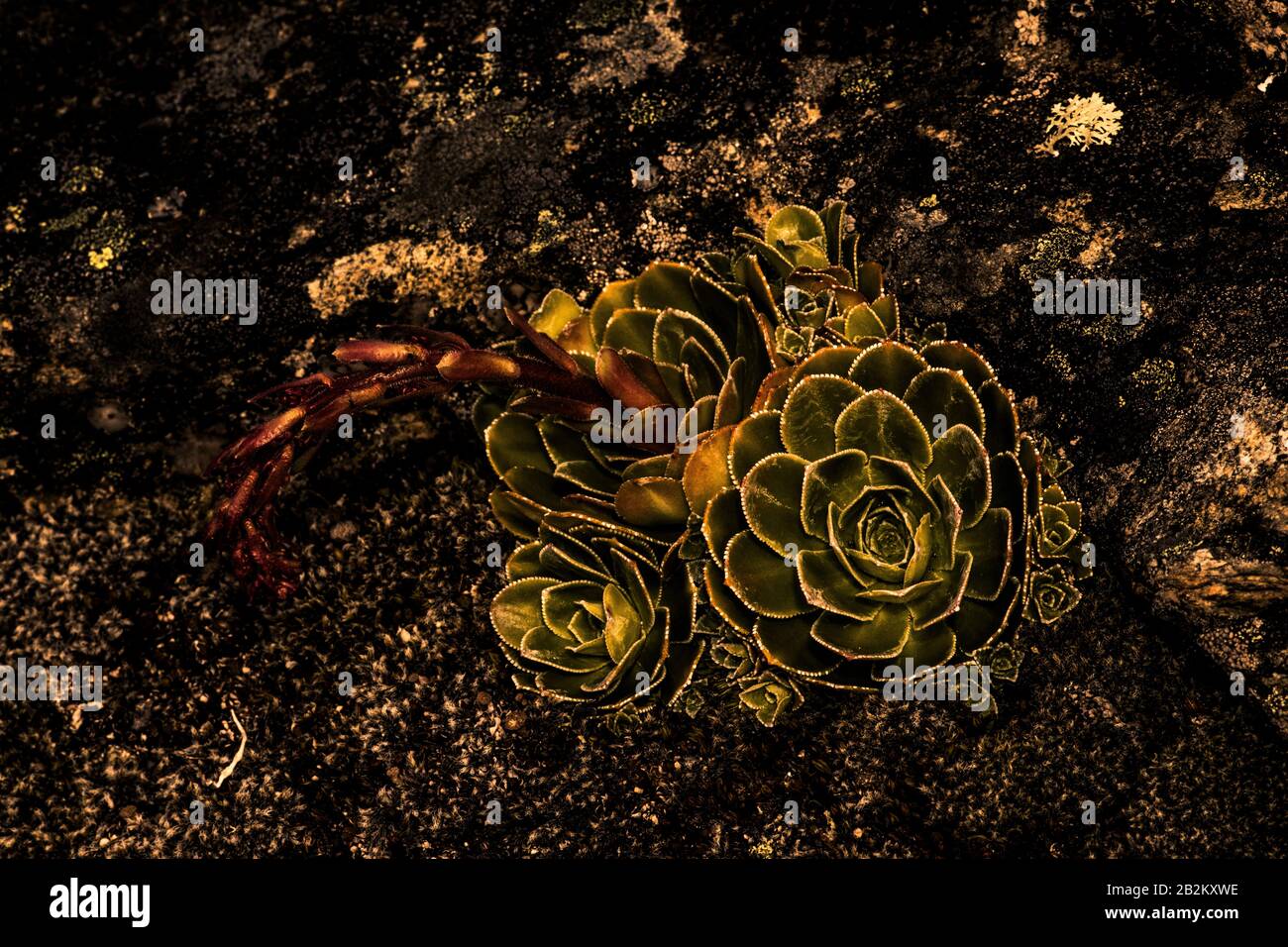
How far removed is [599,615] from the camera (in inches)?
80.0

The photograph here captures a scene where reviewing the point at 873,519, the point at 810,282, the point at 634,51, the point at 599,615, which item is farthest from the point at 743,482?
the point at 634,51

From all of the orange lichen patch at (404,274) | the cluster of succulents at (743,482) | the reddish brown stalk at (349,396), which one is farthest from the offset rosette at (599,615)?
the orange lichen patch at (404,274)

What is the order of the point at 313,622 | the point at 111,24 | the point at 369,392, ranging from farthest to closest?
1. the point at 111,24
2. the point at 313,622
3. the point at 369,392

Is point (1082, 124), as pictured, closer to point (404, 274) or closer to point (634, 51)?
point (634, 51)

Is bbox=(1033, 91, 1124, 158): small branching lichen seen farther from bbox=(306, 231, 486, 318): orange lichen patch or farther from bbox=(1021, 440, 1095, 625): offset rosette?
bbox=(306, 231, 486, 318): orange lichen patch

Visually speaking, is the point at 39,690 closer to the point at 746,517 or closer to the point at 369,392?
the point at 369,392

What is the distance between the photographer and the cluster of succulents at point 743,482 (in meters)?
1.84

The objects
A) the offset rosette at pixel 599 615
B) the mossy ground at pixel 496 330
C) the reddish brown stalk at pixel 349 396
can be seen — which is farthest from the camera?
the mossy ground at pixel 496 330

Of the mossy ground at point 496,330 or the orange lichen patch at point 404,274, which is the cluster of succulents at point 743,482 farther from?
the orange lichen patch at point 404,274

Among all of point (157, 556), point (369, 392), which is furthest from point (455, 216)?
point (157, 556)

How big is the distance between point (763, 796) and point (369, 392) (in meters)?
1.14

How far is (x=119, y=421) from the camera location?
8.44 ft

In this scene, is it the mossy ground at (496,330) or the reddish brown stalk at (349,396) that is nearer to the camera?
the reddish brown stalk at (349,396)

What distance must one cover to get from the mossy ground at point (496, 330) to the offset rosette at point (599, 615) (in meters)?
0.26
